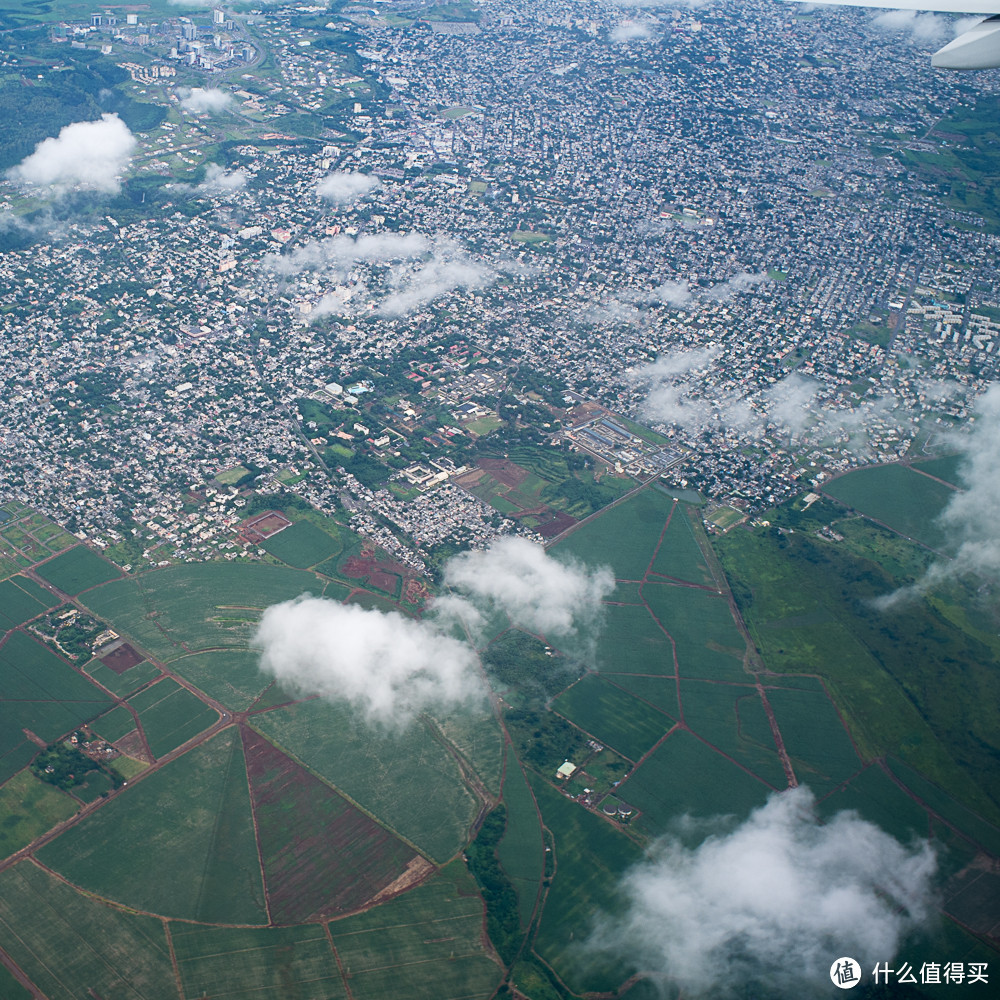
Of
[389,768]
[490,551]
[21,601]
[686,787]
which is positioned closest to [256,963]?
[389,768]

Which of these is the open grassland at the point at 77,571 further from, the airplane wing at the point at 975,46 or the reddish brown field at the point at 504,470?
the airplane wing at the point at 975,46

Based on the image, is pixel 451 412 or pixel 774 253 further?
pixel 774 253

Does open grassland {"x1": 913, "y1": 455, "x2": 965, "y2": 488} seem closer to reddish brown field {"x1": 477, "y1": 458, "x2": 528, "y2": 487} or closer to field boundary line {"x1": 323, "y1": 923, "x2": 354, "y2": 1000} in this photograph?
reddish brown field {"x1": 477, "y1": 458, "x2": 528, "y2": 487}

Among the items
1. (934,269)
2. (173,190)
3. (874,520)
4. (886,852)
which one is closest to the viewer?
(886,852)

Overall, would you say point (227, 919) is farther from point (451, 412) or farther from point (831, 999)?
point (451, 412)

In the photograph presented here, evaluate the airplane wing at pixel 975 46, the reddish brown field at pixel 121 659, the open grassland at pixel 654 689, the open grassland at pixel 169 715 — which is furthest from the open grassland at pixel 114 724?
the airplane wing at pixel 975 46

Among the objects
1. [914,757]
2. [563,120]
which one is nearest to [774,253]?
[563,120]
